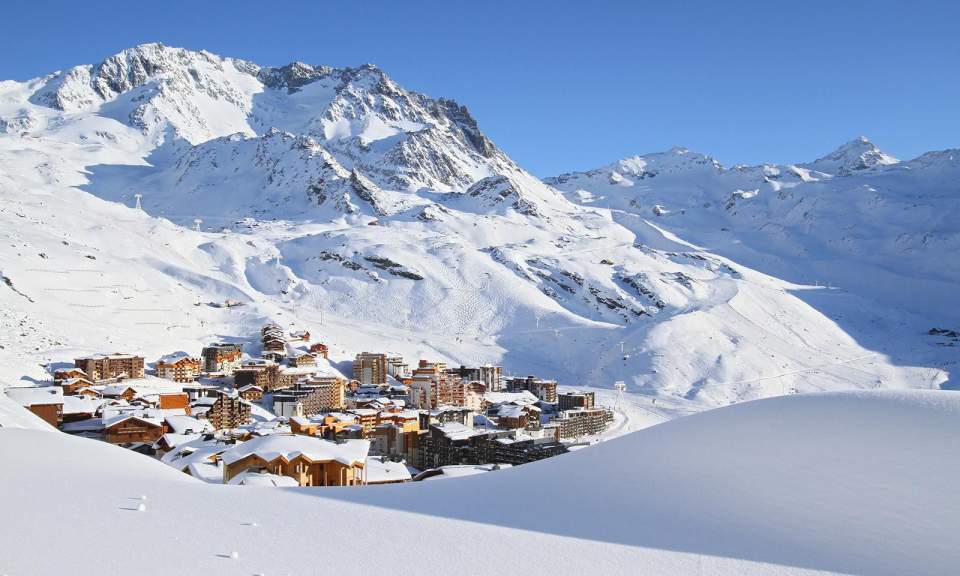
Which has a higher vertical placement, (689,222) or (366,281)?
(689,222)

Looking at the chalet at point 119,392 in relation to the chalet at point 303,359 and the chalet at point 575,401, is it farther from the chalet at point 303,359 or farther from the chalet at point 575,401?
the chalet at point 575,401

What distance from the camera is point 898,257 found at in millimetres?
130125

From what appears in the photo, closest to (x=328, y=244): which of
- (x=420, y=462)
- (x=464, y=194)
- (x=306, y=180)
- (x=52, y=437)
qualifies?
(x=306, y=180)

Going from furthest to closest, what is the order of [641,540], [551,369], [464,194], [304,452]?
[464,194] → [551,369] → [304,452] → [641,540]

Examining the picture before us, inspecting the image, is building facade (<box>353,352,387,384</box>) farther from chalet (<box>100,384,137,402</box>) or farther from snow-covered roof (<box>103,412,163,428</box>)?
snow-covered roof (<box>103,412,163,428</box>)

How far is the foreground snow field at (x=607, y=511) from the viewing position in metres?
6.22

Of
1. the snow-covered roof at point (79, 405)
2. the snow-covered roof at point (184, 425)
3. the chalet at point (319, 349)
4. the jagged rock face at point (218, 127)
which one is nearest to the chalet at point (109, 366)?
the snow-covered roof at point (79, 405)

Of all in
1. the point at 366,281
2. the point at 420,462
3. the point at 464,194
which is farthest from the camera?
the point at 464,194

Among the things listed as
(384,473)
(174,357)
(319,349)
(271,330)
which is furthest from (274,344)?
(384,473)

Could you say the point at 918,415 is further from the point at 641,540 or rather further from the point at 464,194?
the point at 464,194

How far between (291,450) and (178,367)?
36.7 meters

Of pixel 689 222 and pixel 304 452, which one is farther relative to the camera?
pixel 689 222

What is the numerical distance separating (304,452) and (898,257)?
134 metres

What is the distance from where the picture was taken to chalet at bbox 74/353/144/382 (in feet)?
161
